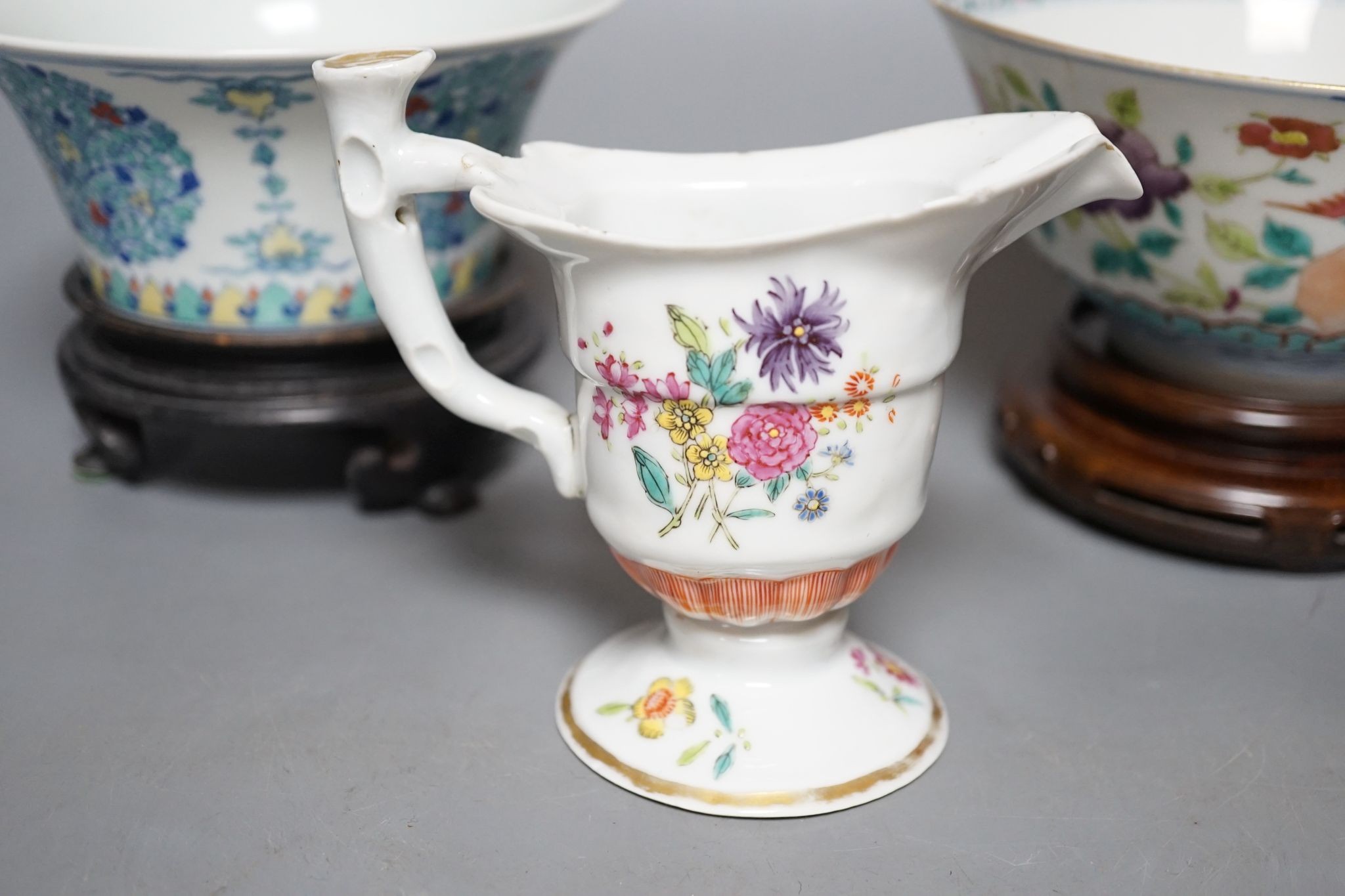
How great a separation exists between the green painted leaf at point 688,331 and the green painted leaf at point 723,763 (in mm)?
269

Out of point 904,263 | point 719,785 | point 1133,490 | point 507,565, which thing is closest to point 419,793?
point 719,785

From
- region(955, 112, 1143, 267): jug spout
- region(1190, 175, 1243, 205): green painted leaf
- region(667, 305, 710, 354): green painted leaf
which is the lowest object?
region(1190, 175, 1243, 205): green painted leaf

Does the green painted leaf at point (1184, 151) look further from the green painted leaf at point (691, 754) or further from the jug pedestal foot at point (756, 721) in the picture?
the green painted leaf at point (691, 754)

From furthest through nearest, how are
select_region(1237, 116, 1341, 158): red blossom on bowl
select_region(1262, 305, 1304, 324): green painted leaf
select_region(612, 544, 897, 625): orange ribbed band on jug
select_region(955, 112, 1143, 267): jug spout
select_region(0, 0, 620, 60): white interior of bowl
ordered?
select_region(0, 0, 620, 60): white interior of bowl < select_region(1262, 305, 1304, 324): green painted leaf < select_region(1237, 116, 1341, 158): red blossom on bowl < select_region(612, 544, 897, 625): orange ribbed band on jug < select_region(955, 112, 1143, 267): jug spout

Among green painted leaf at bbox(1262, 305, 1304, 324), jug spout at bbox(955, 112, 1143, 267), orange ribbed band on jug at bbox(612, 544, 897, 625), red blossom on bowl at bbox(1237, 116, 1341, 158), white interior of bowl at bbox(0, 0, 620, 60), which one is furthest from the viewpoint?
white interior of bowl at bbox(0, 0, 620, 60)

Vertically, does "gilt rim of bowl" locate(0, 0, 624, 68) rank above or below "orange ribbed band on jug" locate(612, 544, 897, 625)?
above

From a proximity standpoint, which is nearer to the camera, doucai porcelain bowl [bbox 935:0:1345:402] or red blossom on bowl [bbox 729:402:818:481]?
red blossom on bowl [bbox 729:402:818:481]

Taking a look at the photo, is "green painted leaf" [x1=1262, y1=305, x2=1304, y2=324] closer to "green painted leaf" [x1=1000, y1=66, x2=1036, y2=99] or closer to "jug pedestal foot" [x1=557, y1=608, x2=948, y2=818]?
"green painted leaf" [x1=1000, y1=66, x2=1036, y2=99]

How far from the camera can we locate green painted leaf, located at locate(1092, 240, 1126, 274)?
128 cm

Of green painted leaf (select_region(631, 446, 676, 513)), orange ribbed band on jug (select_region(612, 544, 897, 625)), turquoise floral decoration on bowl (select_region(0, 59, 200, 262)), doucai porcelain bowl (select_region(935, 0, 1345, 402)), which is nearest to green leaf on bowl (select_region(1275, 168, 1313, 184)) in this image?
doucai porcelain bowl (select_region(935, 0, 1345, 402))

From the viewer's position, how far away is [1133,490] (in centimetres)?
132

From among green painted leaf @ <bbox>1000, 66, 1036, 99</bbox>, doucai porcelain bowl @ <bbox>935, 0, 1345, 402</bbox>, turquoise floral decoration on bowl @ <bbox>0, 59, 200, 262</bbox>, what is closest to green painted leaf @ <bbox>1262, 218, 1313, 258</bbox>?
doucai porcelain bowl @ <bbox>935, 0, 1345, 402</bbox>

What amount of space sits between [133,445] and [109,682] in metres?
0.31

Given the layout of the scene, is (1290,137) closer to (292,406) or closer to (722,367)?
(722,367)
